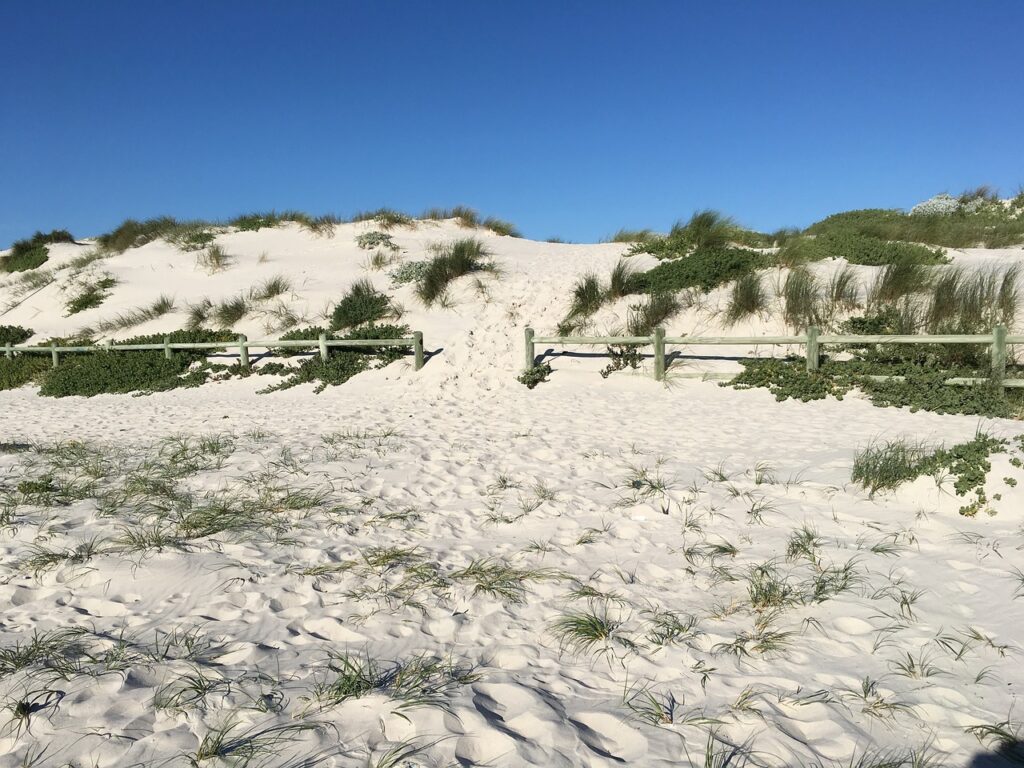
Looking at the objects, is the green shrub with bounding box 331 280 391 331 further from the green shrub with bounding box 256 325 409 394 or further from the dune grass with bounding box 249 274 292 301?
the dune grass with bounding box 249 274 292 301

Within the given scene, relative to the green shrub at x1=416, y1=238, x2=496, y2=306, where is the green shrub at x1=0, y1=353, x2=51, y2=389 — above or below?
below

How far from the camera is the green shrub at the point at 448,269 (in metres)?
16.8

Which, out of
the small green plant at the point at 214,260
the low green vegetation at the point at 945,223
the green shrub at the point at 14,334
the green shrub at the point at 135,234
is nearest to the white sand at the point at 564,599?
the low green vegetation at the point at 945,223

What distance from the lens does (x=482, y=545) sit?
4.41 m

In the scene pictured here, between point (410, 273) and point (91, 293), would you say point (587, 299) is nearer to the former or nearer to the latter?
point (410, 273)

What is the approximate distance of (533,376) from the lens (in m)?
12.1

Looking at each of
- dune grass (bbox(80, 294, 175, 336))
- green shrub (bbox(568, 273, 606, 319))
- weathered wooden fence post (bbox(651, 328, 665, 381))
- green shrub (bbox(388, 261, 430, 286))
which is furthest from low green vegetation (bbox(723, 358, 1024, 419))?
dune grass (bbox(80, 294, 175, 336))

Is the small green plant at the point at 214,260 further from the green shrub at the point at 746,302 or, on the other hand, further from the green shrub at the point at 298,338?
the green shrub at the point at 746,302

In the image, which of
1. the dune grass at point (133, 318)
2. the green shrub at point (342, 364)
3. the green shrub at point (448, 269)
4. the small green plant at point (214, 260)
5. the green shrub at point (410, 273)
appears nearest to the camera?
the green shrub at point (342, 364)

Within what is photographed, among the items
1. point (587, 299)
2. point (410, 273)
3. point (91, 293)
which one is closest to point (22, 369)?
point (91, 293)

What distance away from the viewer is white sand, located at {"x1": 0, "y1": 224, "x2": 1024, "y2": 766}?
7.66 ft

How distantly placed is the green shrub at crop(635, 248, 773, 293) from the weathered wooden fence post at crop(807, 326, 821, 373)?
400cm

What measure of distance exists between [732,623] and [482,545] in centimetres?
189

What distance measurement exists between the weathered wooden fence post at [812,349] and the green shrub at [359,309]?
10809 millimetres
